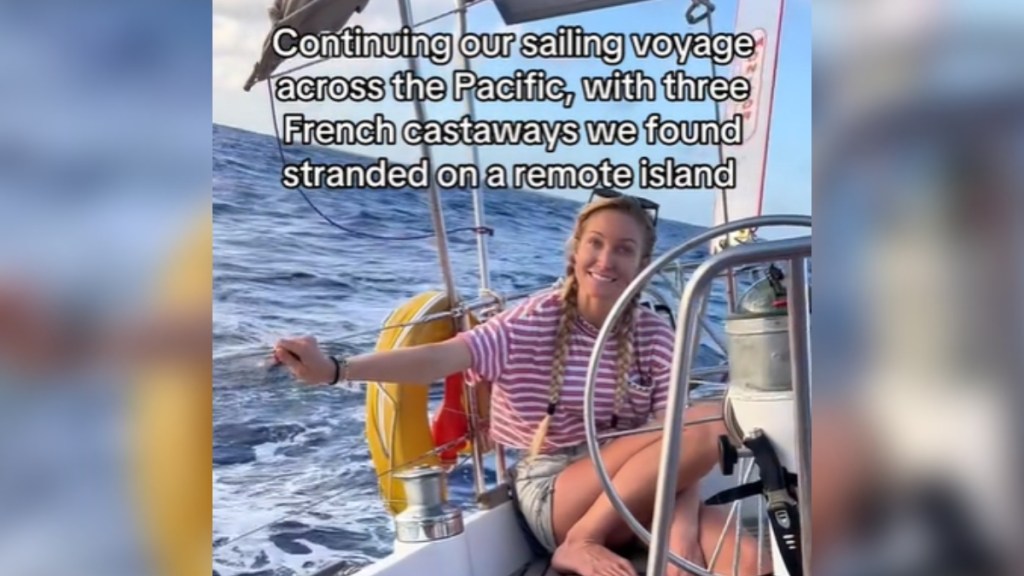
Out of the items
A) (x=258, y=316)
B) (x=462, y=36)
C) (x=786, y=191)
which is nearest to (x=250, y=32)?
(x=462, y=36)

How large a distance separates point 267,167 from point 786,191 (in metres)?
0.74

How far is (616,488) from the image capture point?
3.97 ft

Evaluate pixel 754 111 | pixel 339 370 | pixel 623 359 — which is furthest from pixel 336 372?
pixel 754 111

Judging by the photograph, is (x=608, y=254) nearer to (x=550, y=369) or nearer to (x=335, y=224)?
(x=550, y=369)

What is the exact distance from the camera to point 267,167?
3.85 ft

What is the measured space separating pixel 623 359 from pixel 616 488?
18 centimetres

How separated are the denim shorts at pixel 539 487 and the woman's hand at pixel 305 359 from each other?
0.31 meters
